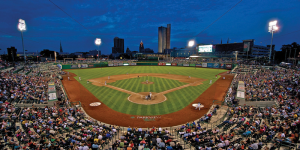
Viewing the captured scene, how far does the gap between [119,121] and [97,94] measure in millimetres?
11616

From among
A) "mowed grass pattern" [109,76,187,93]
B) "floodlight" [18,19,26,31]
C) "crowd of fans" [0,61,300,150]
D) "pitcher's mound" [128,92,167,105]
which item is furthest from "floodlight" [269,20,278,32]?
"floodlight" [18,19,26,31]

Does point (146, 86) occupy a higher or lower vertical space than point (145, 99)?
higher

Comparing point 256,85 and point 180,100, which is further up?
point 256,85

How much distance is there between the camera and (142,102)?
2128 centimetres

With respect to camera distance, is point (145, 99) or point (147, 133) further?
point (145, 99)

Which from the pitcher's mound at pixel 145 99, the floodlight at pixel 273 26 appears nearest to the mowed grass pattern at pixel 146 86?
the pitcher's mound at pixel 145 99

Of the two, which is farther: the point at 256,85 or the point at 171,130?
the point at 256,85

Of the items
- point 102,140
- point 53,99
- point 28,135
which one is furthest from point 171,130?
point 53,99

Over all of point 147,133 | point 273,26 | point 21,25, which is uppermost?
point 273,26

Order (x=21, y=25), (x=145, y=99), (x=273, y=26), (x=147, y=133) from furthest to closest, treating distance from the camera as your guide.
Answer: (x=273, y=26) → (x=21, y=25) → (x=145, y=99) → (x=147, y=133)

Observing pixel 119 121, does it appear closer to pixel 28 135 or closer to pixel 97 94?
pixel 28 135

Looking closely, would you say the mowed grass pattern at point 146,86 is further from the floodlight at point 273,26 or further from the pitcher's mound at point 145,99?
the floodlight at point 273,26

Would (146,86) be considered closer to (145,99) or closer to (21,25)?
(145,99)

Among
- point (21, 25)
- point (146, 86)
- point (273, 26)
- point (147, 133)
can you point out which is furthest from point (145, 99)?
point (273, 26)
